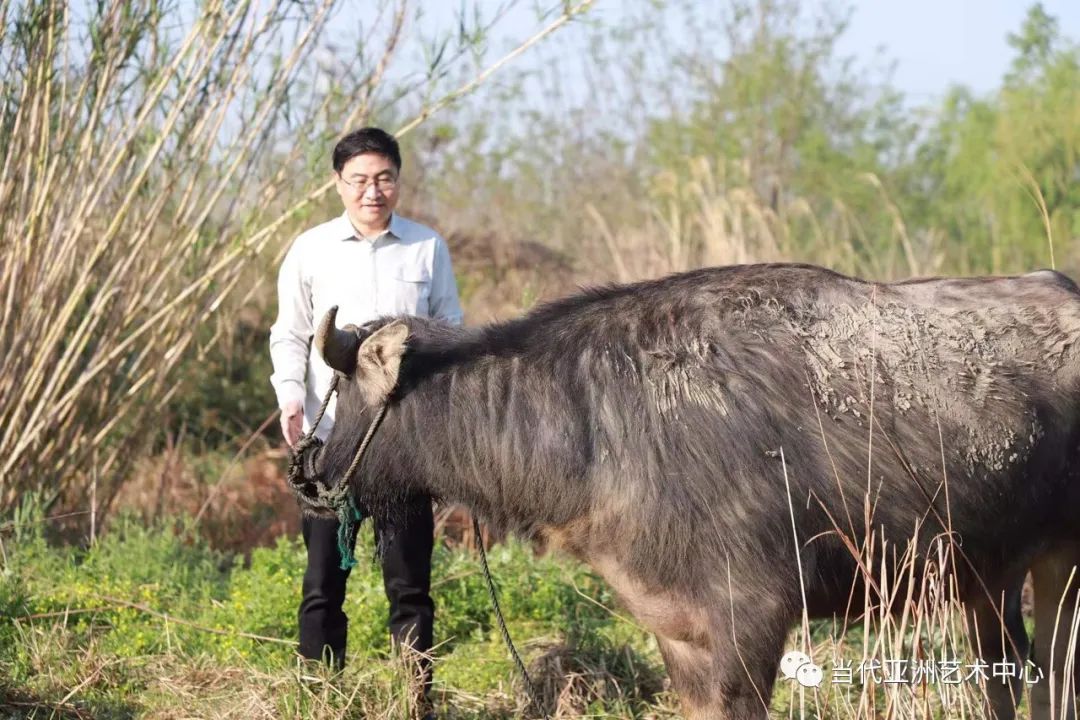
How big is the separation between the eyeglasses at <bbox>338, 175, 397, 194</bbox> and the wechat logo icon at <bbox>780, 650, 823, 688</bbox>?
2524mm

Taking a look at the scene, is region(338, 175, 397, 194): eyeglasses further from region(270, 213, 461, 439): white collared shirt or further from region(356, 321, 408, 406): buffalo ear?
region(356, 321, 408, 406): buffalo ear

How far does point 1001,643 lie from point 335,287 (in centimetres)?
324

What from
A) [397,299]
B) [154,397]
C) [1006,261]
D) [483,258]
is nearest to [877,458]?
[397,299]

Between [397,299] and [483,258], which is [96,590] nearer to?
[397,299]

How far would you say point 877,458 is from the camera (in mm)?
4445

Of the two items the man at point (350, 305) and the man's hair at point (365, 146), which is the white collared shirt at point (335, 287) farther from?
the man's hair at point (365, 146)

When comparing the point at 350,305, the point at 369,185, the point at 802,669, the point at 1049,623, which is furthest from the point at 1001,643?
the point at 369,185

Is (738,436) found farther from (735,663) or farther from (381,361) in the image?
(381,361)

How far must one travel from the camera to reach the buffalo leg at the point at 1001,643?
204 inches

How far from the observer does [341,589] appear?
541cm

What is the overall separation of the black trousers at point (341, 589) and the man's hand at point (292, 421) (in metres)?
0.36

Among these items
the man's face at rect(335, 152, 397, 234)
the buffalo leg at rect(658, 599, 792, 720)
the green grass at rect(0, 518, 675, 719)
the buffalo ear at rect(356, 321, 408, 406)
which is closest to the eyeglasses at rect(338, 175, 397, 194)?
the man's face at rect(335, 152, 397, 234)

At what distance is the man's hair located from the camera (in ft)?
17.1

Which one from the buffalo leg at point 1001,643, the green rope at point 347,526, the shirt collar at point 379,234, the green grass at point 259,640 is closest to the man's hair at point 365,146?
the shirt collar at point 379,234
